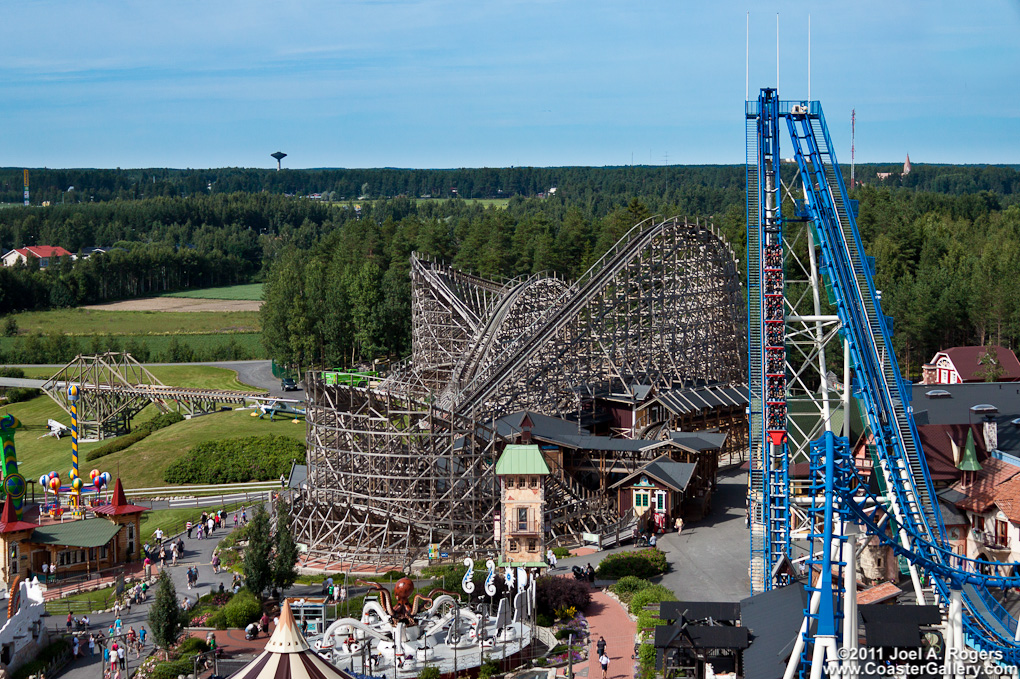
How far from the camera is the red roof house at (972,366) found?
196 ft

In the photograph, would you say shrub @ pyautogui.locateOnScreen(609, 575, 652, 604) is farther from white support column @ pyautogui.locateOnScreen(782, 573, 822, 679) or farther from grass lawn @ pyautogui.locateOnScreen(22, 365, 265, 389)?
grass lawn @ pyautogui.locateOnScreen(22, 365, 265, 389)

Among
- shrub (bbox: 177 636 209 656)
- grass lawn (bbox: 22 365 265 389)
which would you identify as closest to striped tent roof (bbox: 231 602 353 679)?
shrub (bbox: 177 636 209 656)

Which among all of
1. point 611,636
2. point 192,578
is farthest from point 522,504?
point 192,578

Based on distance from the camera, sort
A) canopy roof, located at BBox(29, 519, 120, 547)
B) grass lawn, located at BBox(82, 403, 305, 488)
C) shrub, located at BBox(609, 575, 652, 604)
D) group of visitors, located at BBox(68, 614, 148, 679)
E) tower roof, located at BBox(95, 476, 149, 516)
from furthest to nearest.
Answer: grass lawn, located at BBox(82, 403, 305, 488), tower roof, located at BBox(95, 476, 149, 516), canopy roof, located at BBox(29, 519, 120, 547), shrub, located at BBox(609, 575, 652, 604), group of visitors, located at BBox(68, 614, 148, 679)

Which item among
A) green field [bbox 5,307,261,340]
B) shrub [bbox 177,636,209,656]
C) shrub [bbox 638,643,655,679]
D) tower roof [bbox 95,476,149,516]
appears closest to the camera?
shrub [bbox 638,643,655,679]

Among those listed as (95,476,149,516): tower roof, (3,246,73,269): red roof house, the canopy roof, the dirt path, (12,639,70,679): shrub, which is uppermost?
(3,246,73,269): red roof house

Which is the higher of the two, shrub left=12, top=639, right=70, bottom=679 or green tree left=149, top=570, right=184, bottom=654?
green tree left=149, top=570, right=184, bottom=654

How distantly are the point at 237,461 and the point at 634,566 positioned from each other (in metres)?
28.7

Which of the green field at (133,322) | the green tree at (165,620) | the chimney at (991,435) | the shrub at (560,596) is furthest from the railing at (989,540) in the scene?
the green field at (133,322)

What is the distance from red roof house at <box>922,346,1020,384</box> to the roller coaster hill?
10.3 m

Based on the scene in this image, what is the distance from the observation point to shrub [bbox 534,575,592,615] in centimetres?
3731

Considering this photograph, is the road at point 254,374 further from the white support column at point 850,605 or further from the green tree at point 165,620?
the white support column at point 850,605

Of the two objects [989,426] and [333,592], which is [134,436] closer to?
[333,592]

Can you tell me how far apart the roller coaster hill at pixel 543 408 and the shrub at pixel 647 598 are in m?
7.72
